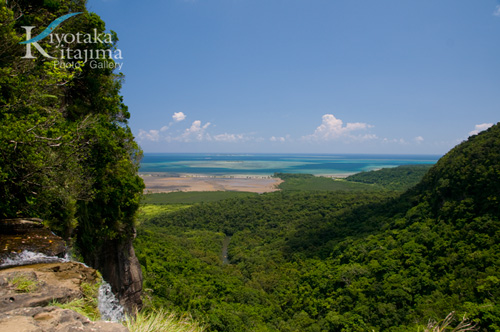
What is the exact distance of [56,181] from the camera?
7113 millimetres

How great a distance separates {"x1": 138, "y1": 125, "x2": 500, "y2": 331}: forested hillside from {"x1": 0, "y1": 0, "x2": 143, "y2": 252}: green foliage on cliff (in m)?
12.1

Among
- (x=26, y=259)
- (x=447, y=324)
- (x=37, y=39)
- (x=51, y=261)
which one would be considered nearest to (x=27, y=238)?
(x=26, y=259)

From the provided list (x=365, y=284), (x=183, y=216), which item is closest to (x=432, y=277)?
(x=365, y=284)

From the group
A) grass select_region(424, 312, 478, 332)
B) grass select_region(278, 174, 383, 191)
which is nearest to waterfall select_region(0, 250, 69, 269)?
grass select_region(424, 312, 478, 332)

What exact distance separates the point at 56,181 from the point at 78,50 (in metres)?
6.81

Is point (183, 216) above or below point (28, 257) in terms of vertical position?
below

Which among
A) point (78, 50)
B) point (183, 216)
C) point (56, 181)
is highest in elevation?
point (78, 50)

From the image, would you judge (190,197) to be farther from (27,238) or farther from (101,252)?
(27,238)

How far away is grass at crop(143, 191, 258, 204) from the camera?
8975 cm

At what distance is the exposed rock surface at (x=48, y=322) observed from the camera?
10.3 ft

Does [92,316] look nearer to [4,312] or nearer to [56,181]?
[4,312]

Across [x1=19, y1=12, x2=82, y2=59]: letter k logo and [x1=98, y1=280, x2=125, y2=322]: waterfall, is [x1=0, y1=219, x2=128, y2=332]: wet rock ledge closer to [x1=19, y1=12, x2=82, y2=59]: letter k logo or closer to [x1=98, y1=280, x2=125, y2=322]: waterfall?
[x1=98, y1=280, x2=125, y2=322]: waterfall

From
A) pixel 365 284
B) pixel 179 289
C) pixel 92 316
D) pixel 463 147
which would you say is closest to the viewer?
pixel 92 316

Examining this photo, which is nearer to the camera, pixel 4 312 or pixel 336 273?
pixel 4 312
